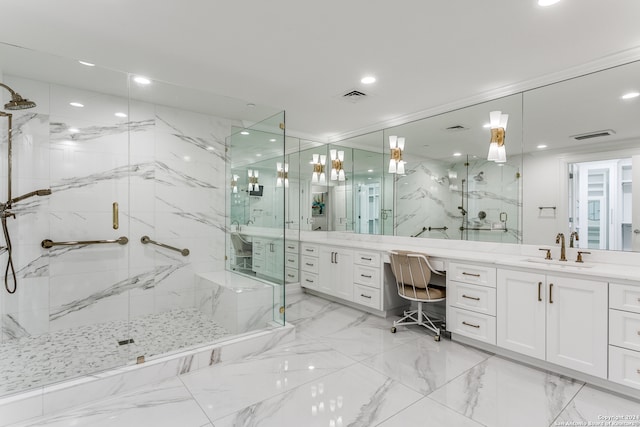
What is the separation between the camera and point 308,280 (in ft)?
15.1

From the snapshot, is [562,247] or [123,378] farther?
[562,247]

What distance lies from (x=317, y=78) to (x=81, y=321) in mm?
2809

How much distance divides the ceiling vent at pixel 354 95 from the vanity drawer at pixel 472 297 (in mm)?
2024

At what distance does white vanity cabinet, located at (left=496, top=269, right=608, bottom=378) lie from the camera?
2129mm

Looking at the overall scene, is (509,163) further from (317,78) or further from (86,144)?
(86,144)

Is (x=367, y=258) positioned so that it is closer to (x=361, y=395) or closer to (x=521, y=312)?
(x=521, y=312)

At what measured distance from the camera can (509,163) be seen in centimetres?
304

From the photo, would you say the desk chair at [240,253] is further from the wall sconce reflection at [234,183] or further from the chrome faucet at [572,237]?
the chrome faucet at [572,237]

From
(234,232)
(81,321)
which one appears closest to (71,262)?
(81,321)

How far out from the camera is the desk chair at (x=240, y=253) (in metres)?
3.28

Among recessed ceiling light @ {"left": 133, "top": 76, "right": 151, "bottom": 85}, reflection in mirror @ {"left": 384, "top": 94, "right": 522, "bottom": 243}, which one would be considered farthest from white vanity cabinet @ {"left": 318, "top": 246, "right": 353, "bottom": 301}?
recessed ceiling light @ {"left": 133, "top": 76, "right": 151, "bottom": 85}

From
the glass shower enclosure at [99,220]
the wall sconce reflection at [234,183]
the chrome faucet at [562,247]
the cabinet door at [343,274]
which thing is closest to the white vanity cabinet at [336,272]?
the cabinet door at [343,274]

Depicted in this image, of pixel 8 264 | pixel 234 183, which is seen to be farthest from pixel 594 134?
pixel 8 264

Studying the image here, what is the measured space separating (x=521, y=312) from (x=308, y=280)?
2747 millimetres
